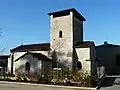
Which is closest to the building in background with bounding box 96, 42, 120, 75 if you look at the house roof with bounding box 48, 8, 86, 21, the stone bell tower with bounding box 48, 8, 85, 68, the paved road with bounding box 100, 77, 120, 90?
the stone bell tower with bounding box 48, 8, 85, 68

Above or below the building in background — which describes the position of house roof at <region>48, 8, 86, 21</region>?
above

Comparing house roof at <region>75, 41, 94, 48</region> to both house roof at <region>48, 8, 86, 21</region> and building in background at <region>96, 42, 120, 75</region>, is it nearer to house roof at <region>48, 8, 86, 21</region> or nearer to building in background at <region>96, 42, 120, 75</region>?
house roof at <region>48, 8, 86, 21</region>

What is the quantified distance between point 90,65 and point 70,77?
11993mm

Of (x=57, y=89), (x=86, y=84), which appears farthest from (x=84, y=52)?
(x=57, y=89)

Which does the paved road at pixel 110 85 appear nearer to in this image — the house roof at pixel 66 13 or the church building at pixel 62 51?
the church building at pixel 62 51

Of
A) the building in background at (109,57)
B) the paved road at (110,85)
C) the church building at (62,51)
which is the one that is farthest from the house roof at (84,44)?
the paved road at (110,85)

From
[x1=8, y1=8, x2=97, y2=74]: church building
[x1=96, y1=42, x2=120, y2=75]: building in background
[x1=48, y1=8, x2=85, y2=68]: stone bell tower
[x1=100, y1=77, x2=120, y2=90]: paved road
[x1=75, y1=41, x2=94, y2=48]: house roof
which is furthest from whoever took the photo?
[x1=96, y1=42, x2=120, y2=75]: building in background

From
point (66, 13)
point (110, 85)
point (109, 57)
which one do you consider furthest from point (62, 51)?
point (110, 85)

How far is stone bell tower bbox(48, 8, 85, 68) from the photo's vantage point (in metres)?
39.9

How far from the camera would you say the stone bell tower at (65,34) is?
131ft

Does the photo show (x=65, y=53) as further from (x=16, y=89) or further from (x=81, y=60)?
(x=16, y=89)

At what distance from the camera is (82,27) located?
45.0 metres

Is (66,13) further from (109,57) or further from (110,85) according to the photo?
(110,85)

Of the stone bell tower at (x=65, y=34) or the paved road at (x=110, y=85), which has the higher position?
the stone bell tower at (x=65, y=34)
